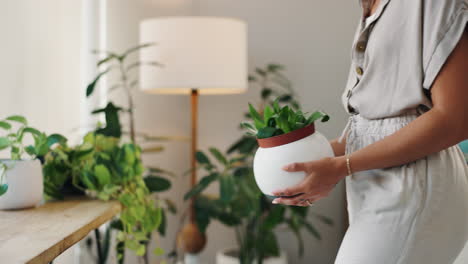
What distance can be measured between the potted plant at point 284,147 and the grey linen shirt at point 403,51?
0.11 meters

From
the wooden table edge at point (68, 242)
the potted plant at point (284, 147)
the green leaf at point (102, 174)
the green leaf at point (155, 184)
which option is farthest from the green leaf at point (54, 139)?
the potted plant at point (284, 147)

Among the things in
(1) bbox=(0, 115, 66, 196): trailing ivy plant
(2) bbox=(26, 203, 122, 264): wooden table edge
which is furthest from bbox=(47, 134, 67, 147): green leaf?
(2) bbox=(26, 203, 122, 264): wooden table edge

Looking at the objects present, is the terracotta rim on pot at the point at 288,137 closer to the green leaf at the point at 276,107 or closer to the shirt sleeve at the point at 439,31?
the green leaf at the point at 276,107

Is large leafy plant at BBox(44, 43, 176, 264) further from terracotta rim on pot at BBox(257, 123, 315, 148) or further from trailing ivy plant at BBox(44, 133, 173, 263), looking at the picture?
terracotta rim on pot at BBox(257, 123, 315, 148)

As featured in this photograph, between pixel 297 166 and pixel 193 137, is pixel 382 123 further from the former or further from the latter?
pixel 193 137

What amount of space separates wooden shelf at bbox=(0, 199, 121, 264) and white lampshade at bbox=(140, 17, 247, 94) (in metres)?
0.86

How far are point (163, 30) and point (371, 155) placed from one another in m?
1.55

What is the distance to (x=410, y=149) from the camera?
2.79 feet

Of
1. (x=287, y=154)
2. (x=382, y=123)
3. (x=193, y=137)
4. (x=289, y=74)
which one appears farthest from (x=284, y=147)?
(x=289, y=74)

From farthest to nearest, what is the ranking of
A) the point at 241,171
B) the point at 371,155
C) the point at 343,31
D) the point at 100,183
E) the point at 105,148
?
the point at 343,31
the point at 241,171
the point at 105,148
the point at 100,183
the point at 371,155

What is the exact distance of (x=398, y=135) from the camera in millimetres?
859

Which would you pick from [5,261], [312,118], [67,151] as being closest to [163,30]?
[67,151]

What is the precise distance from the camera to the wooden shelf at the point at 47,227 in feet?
2.75

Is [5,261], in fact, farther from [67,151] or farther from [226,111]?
[226,111]
